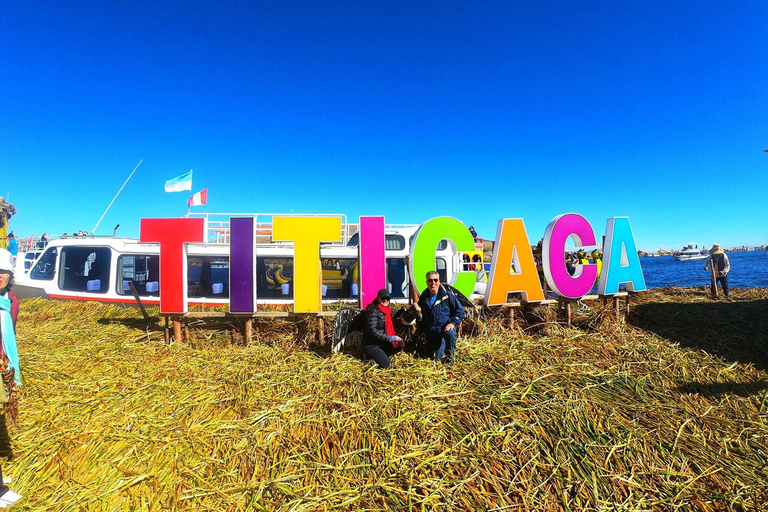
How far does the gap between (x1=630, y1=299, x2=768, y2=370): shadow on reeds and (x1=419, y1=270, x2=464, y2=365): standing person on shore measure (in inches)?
199

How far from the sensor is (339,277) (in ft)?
35.4

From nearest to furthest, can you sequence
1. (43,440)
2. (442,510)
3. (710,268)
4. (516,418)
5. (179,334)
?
(442,510) → (43,440) → (516,418) → (179,334) → (710,268)

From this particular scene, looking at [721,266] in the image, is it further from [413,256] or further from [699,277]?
[699,277]

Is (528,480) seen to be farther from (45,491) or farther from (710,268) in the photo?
(710,268)

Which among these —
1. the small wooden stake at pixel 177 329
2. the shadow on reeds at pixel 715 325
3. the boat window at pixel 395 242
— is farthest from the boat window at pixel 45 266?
the shadow on reeds at pixel 715 325

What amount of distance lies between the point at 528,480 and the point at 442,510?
3.30 feet

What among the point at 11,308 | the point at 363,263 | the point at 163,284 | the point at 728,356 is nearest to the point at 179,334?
the point at 163,284

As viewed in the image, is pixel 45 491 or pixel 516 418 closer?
pixel 45 491

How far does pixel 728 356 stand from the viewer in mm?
6227

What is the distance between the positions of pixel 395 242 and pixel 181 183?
41.2ft

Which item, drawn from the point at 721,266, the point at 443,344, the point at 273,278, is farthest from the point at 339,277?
the point at 721,266

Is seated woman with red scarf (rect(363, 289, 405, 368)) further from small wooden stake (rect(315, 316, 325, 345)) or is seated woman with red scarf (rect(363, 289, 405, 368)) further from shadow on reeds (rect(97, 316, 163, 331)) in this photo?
shadow on reeds (rect(97, 316, 163, 331))

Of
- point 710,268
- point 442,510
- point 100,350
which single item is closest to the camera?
point 442,510

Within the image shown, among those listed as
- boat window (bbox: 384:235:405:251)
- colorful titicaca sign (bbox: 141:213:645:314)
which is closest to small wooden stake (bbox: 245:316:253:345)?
colorful titicaca sign (bbox: 141:213:645:314)
